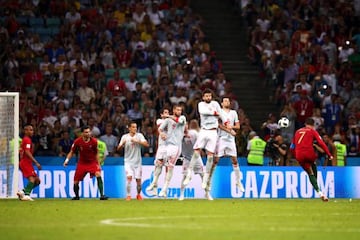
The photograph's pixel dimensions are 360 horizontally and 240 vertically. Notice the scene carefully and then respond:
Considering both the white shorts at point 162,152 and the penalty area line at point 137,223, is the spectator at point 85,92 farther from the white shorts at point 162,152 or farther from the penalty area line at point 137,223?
the penalty area line at point 137,223

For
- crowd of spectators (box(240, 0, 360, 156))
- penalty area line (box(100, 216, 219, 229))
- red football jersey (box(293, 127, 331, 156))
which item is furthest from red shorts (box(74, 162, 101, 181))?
penalty area line (box(100, 216, 219, 229))

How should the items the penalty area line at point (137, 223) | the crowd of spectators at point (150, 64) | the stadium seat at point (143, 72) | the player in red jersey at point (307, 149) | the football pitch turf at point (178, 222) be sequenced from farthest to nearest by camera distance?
1. the stadium seat at point (143, 72)
2. the crowd of spectators at point (150, 64)
3. the player in red jersey at point (307, 149)
4. the penalty area line at point (137, 223)
5. the football pitch turf at point (178, 222)

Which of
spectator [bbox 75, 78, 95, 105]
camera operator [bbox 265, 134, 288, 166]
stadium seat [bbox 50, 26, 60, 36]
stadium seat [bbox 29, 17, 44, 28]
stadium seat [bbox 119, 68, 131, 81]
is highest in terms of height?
stadium seat [bbox 29, 17, 44, 28]

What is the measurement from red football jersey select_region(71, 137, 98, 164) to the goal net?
5.11 feet

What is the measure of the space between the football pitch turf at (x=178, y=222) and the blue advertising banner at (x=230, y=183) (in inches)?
326

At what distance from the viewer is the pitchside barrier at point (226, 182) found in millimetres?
31750

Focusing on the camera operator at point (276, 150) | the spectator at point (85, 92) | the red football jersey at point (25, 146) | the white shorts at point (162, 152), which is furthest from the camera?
the spectator at point (85, 92)

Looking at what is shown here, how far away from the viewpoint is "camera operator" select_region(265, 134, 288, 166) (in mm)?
33500

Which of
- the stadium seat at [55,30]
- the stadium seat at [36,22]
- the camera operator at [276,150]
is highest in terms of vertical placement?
the stadium seat at [36,22]

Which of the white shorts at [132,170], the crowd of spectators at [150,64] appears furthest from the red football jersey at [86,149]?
the crowd of spectators at [150,64]

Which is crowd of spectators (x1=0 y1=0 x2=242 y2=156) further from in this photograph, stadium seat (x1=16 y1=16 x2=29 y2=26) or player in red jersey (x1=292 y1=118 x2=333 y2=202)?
player in red jersey (x1=292 y1=118 x2=333 y2=202)

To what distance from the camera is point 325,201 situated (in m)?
27.0

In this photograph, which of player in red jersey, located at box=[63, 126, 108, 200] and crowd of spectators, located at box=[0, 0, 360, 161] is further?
crowd of spectators, located at box=[0, 0, 360, 161]

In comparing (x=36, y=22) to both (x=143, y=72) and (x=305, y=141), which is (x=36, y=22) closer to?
(x=143, y=72)
